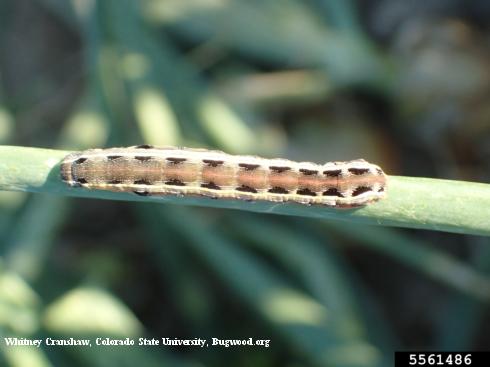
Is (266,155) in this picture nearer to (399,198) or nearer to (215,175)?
(215,175)

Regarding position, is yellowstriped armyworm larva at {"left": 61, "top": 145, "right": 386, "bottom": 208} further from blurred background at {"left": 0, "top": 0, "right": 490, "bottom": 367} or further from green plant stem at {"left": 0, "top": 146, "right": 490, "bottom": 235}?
blurred background at {"left": 0, "top": 0, "right": 490, "bottom": 367}

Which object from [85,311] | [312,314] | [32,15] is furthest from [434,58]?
[32,15]

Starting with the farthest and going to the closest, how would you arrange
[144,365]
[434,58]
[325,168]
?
[434,58] < [144,365] < [325,168]

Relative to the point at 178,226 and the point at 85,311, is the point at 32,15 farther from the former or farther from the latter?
the point at 85,311

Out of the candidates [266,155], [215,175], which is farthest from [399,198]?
[266,155]

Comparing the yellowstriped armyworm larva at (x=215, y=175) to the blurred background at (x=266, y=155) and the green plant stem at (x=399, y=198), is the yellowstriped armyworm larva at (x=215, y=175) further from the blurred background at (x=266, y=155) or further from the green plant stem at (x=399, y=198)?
the blurred background at (x=266, y=155)

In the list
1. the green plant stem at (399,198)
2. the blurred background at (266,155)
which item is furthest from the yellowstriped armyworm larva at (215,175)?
the blurred background at (266,155)
